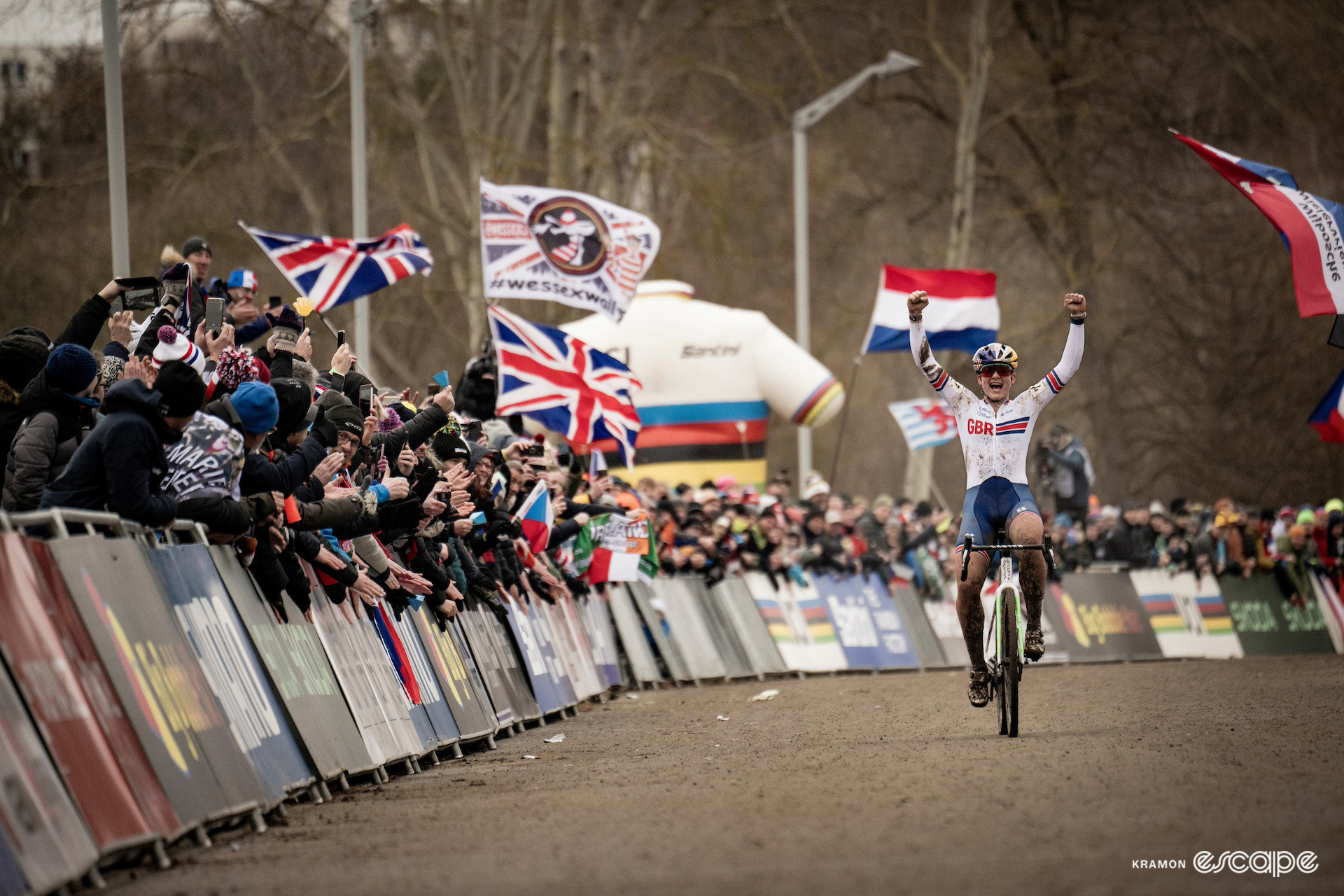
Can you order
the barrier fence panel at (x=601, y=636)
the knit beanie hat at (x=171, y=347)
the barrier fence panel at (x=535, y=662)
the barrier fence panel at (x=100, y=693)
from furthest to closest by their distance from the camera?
the barrier fence panel at (x=601, y=636) → the barrier fence panel at (x=535, y=662) → the knit beanie hat at (x=171, y=347) → the barrier fence panel at (x=100, y=693)

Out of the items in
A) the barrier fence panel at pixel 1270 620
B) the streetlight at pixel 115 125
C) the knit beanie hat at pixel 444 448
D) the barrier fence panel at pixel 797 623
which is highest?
the streetlight at pixel 115 125

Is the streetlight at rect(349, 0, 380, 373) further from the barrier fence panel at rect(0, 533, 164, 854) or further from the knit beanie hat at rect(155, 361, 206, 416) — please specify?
the barrier fence panel at rect(0, 533, 164, 854)

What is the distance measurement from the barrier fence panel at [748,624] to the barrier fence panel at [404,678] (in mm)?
11037

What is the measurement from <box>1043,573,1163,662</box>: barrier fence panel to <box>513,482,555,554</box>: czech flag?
11914 mm

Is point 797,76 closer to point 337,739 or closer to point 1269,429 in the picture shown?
point 1269,429

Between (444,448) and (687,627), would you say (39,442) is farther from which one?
(687,627)

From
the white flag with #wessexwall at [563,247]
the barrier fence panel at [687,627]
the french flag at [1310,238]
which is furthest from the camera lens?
the barrier fence panel at [687,627]

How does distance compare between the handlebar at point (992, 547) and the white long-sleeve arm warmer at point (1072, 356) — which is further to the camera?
the white long-sleeve arm warmer at point (1072, 356)

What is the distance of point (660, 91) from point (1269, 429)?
49.9ft

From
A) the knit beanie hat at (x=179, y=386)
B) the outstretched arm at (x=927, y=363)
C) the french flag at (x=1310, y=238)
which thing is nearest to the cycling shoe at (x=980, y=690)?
the outstretched arm at (x=927, y=363)

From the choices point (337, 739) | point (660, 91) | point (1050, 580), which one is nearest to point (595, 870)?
point (337, 739)

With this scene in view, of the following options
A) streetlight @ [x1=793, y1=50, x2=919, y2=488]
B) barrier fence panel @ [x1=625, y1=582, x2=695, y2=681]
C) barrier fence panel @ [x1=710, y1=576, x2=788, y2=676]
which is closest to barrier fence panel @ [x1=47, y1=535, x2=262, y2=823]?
barrier fence panel @ [x1=625, y1=582, x2=695, y2=681]

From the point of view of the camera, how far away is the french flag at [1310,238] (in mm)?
15734

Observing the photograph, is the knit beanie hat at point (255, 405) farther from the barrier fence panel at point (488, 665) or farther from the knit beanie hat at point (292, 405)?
the barrier fence panel at point (488, 665)
